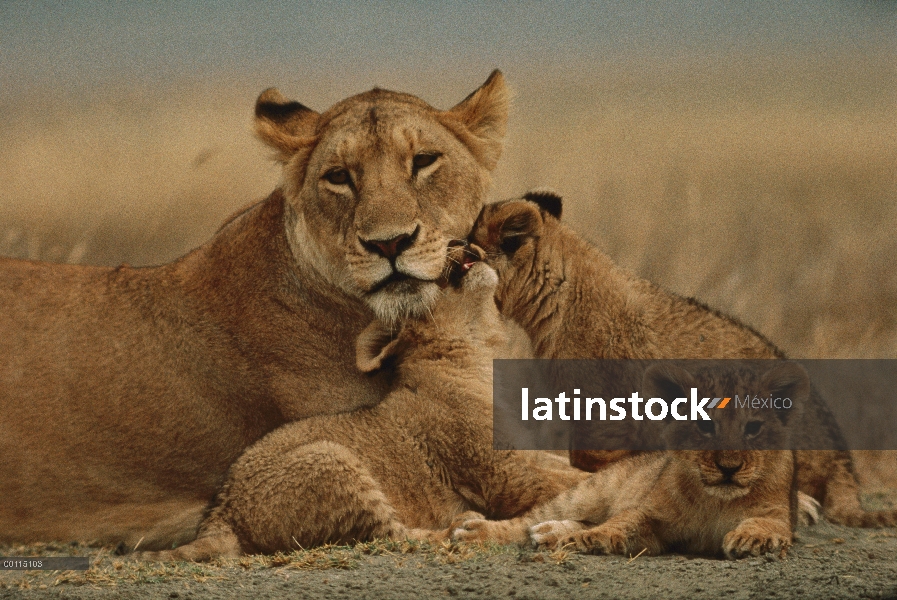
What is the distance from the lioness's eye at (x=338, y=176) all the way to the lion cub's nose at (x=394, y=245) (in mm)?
533

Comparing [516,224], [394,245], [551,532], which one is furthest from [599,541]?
[516,224]

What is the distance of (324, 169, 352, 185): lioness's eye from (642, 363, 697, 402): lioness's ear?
1.85 m

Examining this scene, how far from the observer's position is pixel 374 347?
7199 mm

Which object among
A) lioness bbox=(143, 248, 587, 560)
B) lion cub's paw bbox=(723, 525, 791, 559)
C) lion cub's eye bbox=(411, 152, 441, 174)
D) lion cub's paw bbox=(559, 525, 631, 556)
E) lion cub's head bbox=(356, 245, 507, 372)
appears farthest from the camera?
lion cub's eye bbox=(411, 152, 441, 174)

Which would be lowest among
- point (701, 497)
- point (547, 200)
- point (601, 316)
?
Result: point (701, 497)

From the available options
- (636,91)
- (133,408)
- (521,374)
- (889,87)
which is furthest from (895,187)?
(133,408)

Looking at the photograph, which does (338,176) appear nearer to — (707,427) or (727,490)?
(707,427)

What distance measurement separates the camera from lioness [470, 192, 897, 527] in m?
7.33

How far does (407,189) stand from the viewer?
281 inches

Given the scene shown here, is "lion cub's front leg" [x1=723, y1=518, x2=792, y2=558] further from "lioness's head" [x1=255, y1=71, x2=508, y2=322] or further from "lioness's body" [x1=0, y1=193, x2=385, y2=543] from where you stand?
"lioness's body" [x1=0, y1=193, x2=385, y2=543]

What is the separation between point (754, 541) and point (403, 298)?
2.12m

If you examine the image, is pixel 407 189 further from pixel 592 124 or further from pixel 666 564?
pixel 592 124

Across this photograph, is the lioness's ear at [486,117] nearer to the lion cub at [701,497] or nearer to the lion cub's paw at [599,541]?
the lion cub at [701,497]

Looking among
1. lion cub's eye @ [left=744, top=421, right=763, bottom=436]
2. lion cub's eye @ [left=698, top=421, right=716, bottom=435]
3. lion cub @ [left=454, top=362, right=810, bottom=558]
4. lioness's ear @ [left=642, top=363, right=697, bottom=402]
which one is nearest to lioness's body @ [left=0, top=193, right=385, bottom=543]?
lion cub @ [left=454, top=362, right=810, bottom=558]
